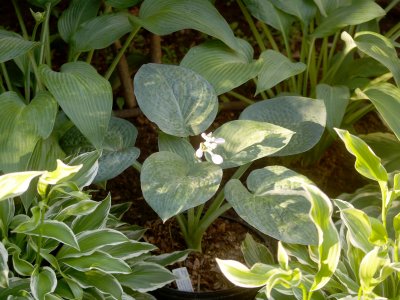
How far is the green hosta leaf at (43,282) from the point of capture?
1118 millimetres

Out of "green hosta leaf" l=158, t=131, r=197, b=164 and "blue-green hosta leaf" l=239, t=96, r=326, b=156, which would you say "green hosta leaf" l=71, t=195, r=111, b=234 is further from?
"blue-green hosta leaf" l=239, t=96, r=326, b=156

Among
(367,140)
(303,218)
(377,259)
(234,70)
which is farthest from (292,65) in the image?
(377,259)

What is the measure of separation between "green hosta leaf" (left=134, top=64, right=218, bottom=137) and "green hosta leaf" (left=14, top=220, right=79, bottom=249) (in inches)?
12.8

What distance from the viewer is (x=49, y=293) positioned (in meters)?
1.14

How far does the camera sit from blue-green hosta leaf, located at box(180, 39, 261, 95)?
1.49 m

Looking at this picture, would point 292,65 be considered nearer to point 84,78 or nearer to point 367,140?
point 367,140

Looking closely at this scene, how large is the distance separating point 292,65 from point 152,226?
56cm

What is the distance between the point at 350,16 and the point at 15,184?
1008 mm

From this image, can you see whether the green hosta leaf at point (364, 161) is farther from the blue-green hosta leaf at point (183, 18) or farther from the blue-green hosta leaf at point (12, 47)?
the blue-green hosta leaf at point (12, 47)

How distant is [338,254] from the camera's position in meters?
1.01

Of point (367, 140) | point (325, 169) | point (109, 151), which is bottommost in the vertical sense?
point (325, 169)

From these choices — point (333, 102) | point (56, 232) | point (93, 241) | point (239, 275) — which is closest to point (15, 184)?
point (56, 232)

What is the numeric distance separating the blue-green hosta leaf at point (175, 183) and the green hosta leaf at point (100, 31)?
16.8 inches

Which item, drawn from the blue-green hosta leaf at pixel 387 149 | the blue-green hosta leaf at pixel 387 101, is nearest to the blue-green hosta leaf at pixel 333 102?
the blue-green hosta leaf at pixel 387 101
